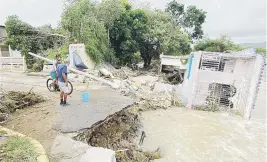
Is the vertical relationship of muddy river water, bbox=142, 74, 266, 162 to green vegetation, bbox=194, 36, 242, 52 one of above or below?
below

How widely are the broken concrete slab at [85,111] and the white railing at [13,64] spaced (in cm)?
1155

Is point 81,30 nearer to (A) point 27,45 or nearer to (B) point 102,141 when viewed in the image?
(A) point 27,45

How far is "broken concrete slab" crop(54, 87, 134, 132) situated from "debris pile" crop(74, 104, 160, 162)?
23 cm

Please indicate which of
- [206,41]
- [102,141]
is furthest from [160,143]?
[206,41]

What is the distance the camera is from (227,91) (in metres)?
12.8

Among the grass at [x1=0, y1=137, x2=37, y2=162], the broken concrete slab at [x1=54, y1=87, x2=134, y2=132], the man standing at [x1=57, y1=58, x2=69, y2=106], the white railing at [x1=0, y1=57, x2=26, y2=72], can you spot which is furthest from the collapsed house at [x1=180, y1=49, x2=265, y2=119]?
the white railing at [x1=0, y1=57, x2=26, y2=72]

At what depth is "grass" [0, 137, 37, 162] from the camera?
3.52 m

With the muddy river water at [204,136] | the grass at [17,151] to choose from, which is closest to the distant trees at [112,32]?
the muddy river water at [204,136]

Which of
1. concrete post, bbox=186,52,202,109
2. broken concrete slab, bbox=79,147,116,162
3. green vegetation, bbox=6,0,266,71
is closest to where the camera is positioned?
broken concrete slab, bbox=79,147,116,162

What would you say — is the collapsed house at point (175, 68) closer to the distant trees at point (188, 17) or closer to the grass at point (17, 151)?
the distant trees at point (188, 17)

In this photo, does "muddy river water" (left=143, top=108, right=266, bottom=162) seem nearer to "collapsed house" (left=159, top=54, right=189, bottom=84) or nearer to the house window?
the house window

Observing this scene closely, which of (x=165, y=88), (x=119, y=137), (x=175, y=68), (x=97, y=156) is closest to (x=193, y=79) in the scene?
(x=165, y=88)

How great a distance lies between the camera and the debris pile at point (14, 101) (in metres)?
6.26

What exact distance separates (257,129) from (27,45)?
1887cm
